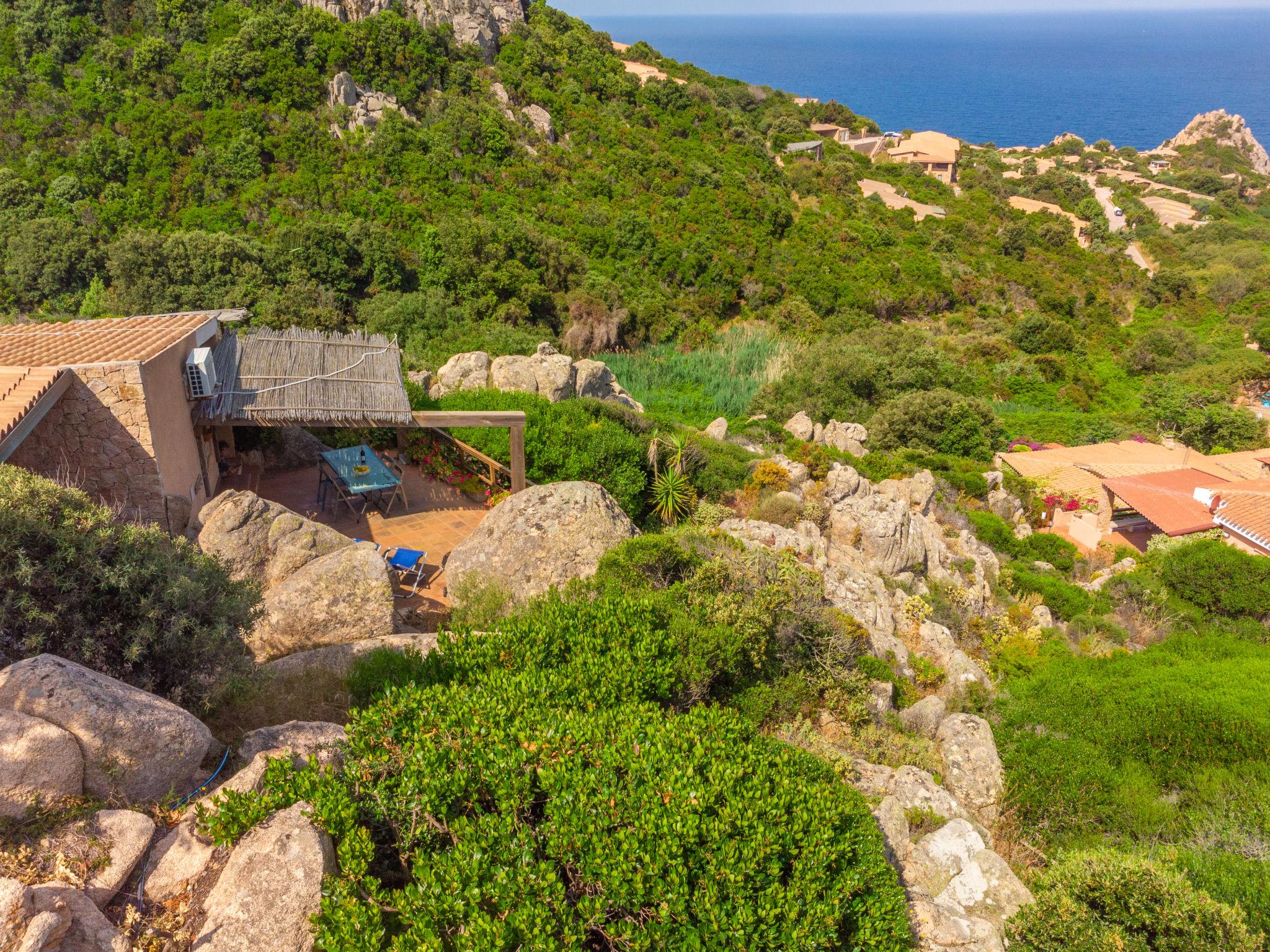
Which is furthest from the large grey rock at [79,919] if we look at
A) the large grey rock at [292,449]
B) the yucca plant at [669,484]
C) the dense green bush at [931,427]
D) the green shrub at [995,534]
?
the dense green bush at [931,427]

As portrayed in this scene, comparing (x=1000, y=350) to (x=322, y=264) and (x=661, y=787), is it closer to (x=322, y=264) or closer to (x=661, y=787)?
(x=322, y=264)

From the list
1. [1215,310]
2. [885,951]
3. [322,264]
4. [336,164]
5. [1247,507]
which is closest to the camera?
[885,951]

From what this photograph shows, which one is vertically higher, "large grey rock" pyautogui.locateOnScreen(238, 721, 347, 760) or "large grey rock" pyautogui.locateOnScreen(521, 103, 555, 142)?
"large grey rock" pyautogui.locateOnScreen(521, 103, 555, 142)

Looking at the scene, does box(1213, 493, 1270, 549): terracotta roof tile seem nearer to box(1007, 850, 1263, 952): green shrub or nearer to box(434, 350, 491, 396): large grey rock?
box(1007, 850, 1263, 952): green shrub

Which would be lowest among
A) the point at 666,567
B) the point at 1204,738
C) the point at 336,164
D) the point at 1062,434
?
the point at 1062,434

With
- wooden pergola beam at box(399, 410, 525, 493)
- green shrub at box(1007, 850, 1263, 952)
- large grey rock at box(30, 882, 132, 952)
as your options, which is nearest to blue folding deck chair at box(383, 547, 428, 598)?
wooden pergola beam at box(399, 410, 525, 493)

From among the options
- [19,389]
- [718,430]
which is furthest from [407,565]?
[718,430]

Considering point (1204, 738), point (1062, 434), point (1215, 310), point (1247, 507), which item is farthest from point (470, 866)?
point (1215, 310)
